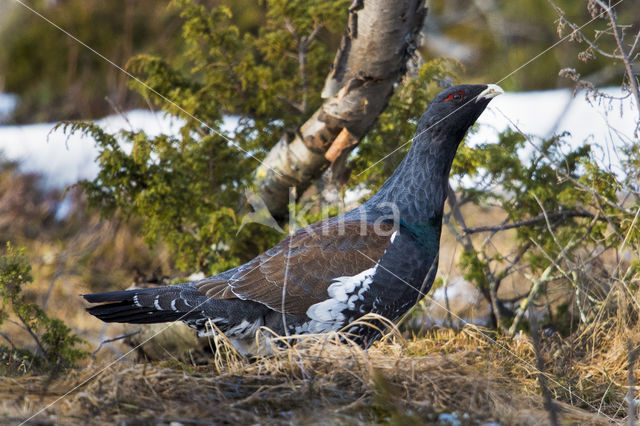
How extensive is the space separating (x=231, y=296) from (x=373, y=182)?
1.62m

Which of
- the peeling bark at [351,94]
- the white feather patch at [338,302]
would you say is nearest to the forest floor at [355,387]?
the white feather patch at [338,302]

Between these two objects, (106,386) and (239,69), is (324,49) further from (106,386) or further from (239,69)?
(106,386)

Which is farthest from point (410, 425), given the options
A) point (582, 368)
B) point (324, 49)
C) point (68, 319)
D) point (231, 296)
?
point (68, 319)

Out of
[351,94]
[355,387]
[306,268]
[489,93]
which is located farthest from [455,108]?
[355,387]

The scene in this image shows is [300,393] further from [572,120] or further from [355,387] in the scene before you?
[572,120]

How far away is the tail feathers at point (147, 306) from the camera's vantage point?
3.09 metres

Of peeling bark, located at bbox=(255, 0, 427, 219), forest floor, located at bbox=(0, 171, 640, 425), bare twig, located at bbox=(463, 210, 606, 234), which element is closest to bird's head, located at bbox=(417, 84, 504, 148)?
peeling bark, located at bbox=(255, 0, 427, 219)

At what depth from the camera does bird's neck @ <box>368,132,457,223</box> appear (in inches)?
136

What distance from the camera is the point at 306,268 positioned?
3.21 metres

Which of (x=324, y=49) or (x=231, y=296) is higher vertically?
(x=324, y=49)

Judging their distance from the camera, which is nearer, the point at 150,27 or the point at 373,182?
the point at 373,182

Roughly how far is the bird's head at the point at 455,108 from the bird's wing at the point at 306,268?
26.7 inches

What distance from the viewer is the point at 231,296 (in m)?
3.23

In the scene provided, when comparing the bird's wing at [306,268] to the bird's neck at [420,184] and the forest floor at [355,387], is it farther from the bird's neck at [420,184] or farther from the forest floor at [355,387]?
the forest floor at [355,387]
